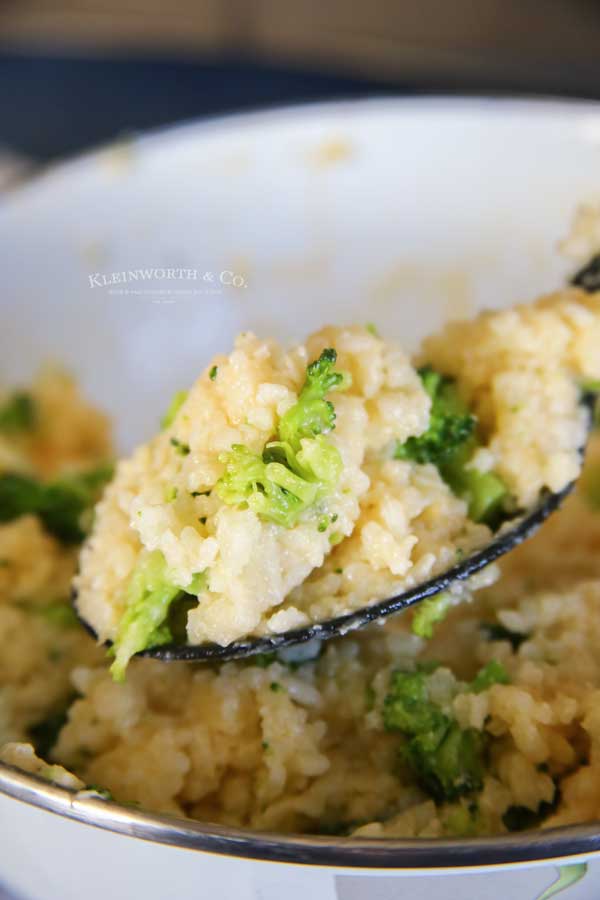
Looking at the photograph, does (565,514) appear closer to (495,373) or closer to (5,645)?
(495,373)

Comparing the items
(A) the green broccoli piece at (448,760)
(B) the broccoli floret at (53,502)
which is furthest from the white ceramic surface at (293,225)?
(A) the green broccoli piece at (448,760)

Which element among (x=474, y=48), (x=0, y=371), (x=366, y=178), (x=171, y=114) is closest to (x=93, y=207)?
(x=0, y=371)

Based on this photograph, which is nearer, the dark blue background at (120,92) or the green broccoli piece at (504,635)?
the green broccoli piece at (504,635)

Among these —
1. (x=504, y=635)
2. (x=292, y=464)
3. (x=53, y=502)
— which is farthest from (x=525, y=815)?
(x=53, y=502)

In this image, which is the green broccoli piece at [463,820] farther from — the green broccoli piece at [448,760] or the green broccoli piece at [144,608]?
the green broccoli piece at [144,608]

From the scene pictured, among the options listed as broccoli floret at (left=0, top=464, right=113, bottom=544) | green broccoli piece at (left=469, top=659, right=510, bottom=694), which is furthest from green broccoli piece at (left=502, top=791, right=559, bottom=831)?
broccoli floret at (left=0, top=464, right=113, bottom=544)

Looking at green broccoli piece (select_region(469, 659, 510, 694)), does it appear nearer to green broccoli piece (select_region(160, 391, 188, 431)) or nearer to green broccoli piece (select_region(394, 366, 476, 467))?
green broccoli piece (select_region(394, 366, 476, 467))
